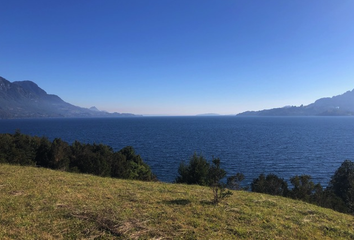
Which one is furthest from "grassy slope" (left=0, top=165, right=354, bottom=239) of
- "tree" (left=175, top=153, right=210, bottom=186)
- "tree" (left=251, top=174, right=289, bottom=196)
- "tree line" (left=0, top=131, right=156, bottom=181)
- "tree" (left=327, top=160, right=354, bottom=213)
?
"tree" (left=327, top=160, right=354, bottom=213)

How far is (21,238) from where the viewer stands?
7.09 metres

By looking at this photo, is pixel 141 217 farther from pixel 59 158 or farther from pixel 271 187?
pixel 271 187

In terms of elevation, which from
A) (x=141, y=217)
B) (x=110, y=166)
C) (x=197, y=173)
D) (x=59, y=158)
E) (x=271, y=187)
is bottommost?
(x=271, y=187)

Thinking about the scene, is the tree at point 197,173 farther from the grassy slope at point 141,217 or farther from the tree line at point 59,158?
the grassy slope at point 141,217

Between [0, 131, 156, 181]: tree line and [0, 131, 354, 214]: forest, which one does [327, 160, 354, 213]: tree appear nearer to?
[0, 131, 354, 214]: forest

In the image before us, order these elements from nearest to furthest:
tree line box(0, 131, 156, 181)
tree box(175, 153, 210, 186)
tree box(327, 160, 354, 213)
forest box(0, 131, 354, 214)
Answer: forest box(0, 131, 354, 214) → tree line box(0, 131, 156, 181) → tree box(175, 153, 210, 186) → tree box(327, 160, 354, 213)

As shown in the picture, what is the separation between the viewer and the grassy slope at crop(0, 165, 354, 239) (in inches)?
315

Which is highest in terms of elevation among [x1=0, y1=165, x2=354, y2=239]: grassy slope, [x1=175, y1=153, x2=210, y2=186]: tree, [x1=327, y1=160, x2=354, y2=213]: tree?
[x1=0, y1=165, x2=354, y2=239]: grassy slope

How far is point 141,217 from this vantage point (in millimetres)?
9594

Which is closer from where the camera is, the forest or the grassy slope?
the grassy slope

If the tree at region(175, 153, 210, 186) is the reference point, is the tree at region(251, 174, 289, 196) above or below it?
below

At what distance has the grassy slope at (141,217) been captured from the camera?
8.00 meters

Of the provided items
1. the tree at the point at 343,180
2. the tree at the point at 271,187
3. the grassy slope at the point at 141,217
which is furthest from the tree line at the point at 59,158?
the tree at the point at 343,180

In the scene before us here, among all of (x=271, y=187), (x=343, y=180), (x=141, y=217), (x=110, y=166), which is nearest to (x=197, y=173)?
(x=271, y=187)
